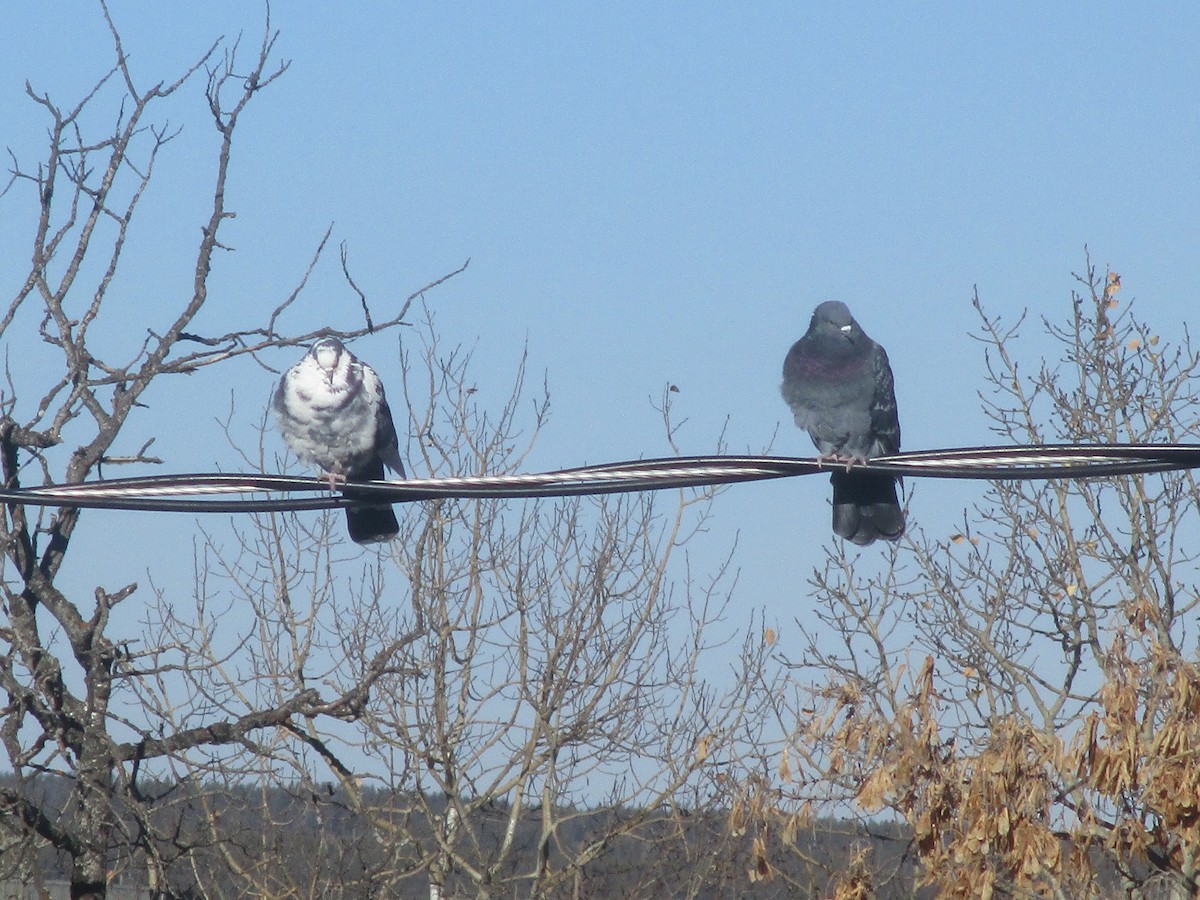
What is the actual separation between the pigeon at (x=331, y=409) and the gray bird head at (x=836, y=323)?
1.77 metres

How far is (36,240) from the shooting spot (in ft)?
23.5

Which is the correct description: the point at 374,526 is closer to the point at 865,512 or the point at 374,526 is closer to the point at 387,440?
the point at 387,440

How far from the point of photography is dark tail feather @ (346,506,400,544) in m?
5.34

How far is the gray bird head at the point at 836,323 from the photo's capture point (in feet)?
19.4

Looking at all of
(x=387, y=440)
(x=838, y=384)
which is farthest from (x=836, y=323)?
(x=387, y=440)

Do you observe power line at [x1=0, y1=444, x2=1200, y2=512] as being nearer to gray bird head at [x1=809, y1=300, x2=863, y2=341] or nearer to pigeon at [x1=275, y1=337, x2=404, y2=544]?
pigeon at [x1=275, y1=337, x2=404, y2=544]

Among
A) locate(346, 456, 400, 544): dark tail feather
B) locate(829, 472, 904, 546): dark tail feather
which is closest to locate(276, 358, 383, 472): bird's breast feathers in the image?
locate(346, 456, 400, 544): dark tail feather

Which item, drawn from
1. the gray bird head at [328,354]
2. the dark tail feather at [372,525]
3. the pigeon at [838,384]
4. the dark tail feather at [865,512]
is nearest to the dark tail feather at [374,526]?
the dark tail feather at [372,525]

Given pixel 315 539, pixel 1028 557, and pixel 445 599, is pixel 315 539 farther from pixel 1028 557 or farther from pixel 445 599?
pixel 1028 557

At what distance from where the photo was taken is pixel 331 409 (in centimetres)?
573

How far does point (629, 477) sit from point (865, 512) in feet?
6.15

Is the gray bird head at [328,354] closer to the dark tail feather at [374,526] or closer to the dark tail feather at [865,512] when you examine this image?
the dark tail feather at [374,526]

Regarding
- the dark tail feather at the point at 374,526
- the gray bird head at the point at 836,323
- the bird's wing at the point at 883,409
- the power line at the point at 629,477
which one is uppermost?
the gray bird head at the point at 836,323

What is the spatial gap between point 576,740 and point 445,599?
5.80ft
